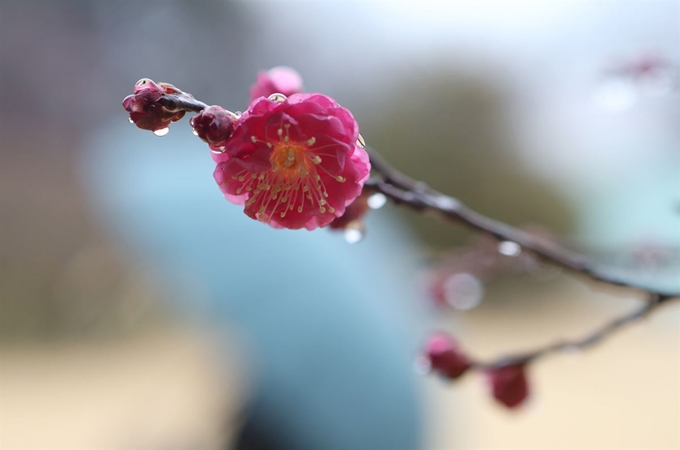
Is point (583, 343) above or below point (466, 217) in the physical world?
below

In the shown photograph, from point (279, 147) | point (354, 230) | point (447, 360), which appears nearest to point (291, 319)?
point (447, 360)

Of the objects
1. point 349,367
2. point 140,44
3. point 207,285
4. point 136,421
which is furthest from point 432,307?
point 140,44

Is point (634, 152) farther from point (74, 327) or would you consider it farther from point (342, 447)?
point (74, 327)

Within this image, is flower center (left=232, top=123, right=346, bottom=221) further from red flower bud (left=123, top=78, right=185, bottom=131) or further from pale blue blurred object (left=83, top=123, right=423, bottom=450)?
pale blue blurred object (left=83, top=123, right=423, bottom=450)

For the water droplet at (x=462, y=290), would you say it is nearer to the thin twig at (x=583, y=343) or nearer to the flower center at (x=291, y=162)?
the thin twig at (x=583, y=343)

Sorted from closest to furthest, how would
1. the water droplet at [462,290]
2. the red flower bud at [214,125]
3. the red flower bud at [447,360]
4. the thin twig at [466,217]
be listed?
1. the red flower bud at [214,125]
2. the thin twig at [466,217]
3. the red flower bud at [447,360]
4. the water droplet at [462,290]

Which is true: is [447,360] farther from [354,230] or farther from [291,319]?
[291,319]

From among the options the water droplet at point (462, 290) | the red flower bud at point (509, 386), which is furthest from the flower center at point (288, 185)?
the water droplet at point (462, 290)
